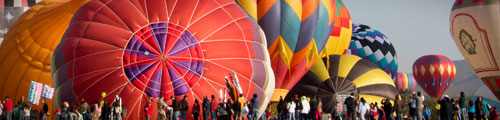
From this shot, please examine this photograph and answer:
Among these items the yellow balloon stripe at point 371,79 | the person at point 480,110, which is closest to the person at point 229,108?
the person at point 480,110

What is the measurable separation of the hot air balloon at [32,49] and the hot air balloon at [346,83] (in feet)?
24.9

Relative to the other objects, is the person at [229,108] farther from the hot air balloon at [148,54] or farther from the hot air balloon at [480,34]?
the hot air balloon at [480,34]

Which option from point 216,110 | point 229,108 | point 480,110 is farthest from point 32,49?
point 480,110

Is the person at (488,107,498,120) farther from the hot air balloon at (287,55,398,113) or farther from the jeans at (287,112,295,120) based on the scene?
the hot air balloon at (287,55,398,113)

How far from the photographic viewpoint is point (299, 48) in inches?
807

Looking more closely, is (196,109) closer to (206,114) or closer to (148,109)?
(206,114)

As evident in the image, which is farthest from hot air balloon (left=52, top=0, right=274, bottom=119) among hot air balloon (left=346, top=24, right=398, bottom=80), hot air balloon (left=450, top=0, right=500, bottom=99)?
hot air balloon (left=346, top=24, right=398, bottom=80)

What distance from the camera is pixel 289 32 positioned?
19938mm

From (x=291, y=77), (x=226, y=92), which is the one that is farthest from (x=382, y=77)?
(x=226, y=92)

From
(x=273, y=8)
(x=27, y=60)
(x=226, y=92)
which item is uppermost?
(x=273, y=8)

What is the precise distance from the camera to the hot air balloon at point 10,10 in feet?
78.1

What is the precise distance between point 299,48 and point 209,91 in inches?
249

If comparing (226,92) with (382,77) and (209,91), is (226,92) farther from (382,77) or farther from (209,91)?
(382,77)

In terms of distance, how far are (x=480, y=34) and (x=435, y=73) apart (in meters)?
15.8
